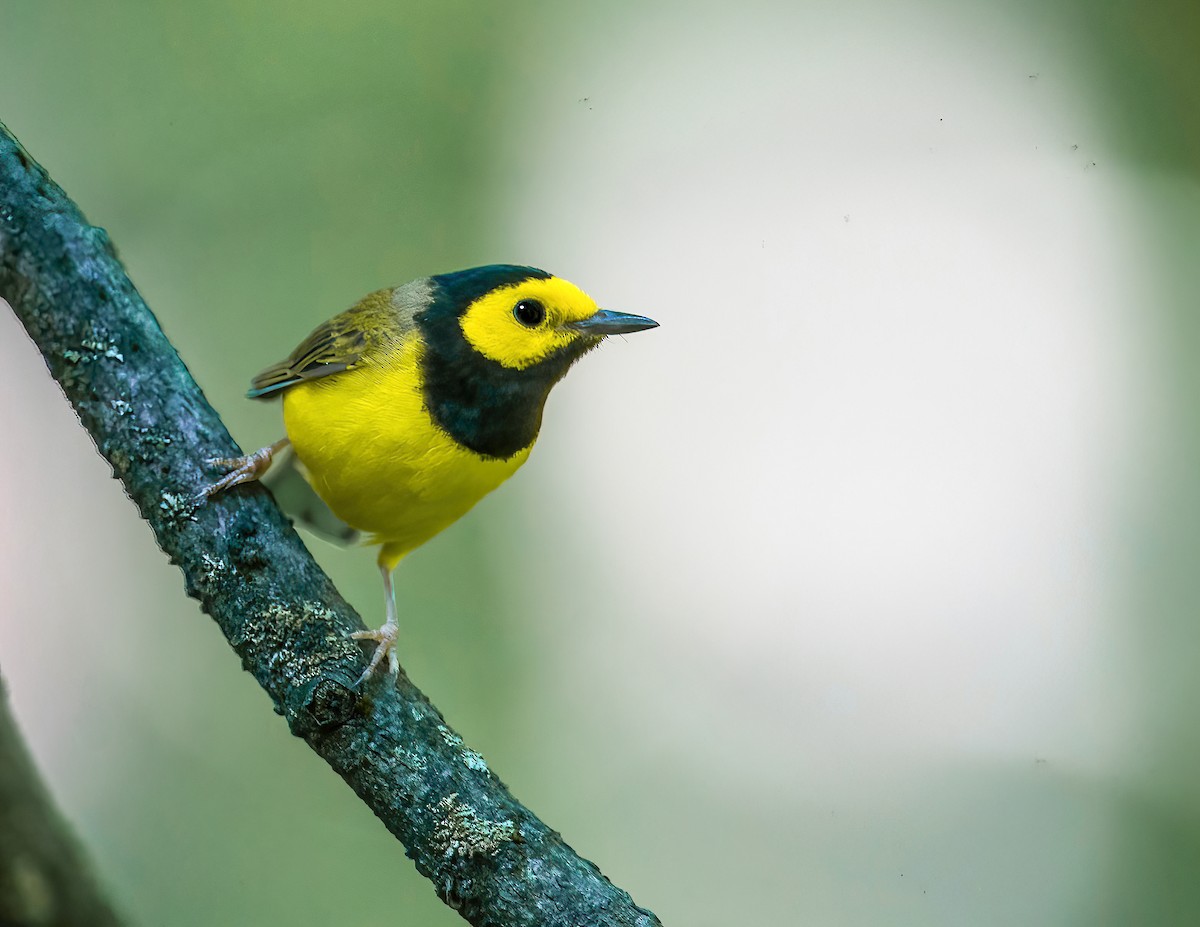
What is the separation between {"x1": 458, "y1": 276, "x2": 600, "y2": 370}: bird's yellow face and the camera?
1604 millimetres

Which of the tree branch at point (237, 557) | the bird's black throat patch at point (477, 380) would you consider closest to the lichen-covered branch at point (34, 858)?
the tree branch at point (237, 557)

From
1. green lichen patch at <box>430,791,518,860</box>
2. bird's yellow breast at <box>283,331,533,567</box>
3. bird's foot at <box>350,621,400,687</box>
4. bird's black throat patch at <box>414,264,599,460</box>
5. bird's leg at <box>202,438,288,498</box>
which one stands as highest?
bird's black throat patch at <box>414,264,599,460</box>

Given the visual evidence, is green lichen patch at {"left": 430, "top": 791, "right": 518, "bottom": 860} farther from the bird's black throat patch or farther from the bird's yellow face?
the bird's yellow face

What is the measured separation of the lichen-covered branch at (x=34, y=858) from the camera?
1.38 metres

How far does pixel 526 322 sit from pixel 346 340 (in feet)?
1.04

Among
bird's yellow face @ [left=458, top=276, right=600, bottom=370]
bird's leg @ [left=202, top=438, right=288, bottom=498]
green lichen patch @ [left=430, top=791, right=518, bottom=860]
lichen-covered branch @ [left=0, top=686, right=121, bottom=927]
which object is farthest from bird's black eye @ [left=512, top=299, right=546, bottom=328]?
lichen-covered branch @ [left=0, top=686, right=121, bottom=927]

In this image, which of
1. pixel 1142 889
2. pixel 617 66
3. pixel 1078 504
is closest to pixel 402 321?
pixel 617 66

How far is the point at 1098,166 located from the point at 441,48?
1482 mm

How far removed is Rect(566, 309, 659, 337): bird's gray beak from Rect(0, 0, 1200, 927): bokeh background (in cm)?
64

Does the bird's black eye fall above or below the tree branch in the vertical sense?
above

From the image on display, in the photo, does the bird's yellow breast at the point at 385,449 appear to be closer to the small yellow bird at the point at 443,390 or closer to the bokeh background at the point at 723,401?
the small yellow bird at the point at 443,390

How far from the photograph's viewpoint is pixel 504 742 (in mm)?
2695

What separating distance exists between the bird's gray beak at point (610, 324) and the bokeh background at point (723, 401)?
2.11ft

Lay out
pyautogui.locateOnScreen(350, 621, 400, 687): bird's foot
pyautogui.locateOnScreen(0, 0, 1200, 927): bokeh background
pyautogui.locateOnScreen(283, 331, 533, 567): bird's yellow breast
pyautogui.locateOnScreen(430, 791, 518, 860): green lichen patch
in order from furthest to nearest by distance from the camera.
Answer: pyautogui.locateOnScreen(0, 0, 1200, 927): bokeh background → pyautogui.locateOnScreen(283, 331, 533, 567): bird's yellow breast → pyautogui.locateOnScreen(350, 621, 400, 687): bird's foot → pyautogui.locateOnScreen(430, 791, 518, 860): green lichen patch
